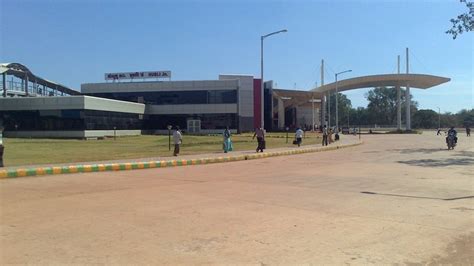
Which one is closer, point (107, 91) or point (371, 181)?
point (371, 181)

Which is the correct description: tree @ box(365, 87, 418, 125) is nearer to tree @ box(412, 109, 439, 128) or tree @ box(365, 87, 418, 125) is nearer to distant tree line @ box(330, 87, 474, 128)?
distant tree line @ box(330, 87, 474, 128)

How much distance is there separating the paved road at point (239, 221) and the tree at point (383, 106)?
17067cm

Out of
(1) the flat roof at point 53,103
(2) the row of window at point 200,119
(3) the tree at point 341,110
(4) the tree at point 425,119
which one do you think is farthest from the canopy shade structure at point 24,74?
(4) the tree at point 425,119

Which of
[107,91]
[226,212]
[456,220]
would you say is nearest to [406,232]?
[456,220]

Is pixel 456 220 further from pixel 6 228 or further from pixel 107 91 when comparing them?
pixel 107 91

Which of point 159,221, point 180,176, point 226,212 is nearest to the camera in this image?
point 159,221

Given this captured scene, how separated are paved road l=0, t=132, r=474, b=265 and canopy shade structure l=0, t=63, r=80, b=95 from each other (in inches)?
2190

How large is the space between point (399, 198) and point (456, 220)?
2.64 m

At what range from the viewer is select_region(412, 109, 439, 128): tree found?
Answer: 16462 cm

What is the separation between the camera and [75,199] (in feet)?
38.0

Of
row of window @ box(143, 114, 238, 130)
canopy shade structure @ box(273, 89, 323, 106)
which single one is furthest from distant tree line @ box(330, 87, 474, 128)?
row of window @ box(143, 114, 238, 130)

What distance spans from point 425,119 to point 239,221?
16964 centimetres

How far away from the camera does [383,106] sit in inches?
7249

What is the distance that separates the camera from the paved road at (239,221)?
660cm
